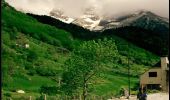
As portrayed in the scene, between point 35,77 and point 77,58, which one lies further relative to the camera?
point 35,77

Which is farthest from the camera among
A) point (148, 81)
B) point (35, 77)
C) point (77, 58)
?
point (35, 77)

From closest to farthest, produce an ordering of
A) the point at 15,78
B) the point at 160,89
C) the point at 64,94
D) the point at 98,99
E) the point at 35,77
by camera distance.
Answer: the point at 64,94, the point at 98,99, the point at 160,89, the point at 15,78, the point at 35,77

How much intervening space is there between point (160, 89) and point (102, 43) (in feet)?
236

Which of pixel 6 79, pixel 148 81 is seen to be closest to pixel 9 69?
pixel 6 79

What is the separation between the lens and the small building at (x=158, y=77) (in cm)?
13588

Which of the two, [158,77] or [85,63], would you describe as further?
[158,77]

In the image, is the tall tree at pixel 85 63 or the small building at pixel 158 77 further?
the small building at pixel 158 77

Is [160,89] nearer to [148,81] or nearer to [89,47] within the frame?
[148,81]

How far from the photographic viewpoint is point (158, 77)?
138875 mm

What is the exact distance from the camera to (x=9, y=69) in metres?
192

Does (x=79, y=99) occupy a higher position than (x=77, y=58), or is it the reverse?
(x=77, y=58)

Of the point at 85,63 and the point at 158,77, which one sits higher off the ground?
the point at 85,63

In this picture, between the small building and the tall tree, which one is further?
the small building

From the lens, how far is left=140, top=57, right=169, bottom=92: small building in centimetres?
13588
